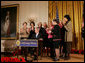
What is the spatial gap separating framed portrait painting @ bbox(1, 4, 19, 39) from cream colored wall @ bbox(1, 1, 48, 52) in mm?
299

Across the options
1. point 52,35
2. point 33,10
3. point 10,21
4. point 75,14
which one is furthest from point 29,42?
point 10,21

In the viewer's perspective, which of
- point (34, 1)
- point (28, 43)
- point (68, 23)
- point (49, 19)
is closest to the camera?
point (28, 43)

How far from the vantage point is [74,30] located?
7.30 m

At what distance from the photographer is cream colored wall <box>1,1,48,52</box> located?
26.3 ft

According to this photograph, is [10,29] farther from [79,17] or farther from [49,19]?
[79,17]

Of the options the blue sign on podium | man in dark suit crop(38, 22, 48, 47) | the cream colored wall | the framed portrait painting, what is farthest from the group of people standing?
the framed portrait painting

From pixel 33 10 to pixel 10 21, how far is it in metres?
1.87

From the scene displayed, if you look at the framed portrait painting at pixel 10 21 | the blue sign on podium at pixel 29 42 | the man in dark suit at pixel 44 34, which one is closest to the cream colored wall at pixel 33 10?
the framed portrait painting at pixel 10 21

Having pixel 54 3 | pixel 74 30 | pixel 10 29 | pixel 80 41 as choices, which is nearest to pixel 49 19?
pixel 54 3

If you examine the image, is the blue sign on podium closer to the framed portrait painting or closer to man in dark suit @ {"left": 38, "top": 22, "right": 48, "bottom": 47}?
man in dark suit @ {"left": 38, "top": 22, "right": 48, "bottom": 47}

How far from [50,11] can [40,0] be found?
1.03 metres

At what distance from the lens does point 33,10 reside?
837 cm

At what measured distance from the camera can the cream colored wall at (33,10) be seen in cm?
801

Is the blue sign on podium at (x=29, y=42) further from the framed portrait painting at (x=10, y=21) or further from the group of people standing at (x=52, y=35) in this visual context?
the framed portrait painting at (x=10, y=21)
